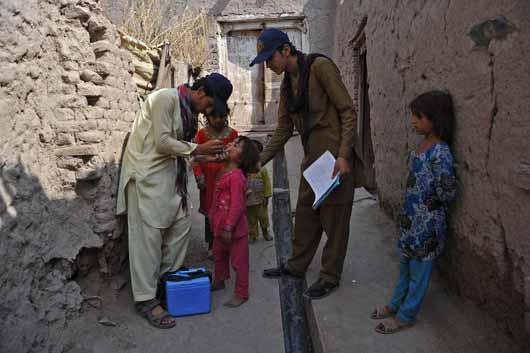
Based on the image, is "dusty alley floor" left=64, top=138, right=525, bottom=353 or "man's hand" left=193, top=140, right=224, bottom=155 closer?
"dusty alley floor" left=64, top=138, right=525, bottom=353

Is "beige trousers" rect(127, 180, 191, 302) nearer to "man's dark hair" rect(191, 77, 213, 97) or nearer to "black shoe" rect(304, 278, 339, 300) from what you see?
"man's dark hair" rect(191, 77, 213, 97)

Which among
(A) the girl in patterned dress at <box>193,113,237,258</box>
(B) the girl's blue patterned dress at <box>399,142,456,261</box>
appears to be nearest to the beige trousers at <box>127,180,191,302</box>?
(A) the girl in patterned dress at <box>193,113,237,258</box>

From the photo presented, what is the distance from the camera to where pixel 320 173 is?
8.63 ft

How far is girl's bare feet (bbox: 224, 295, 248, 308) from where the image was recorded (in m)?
3.05

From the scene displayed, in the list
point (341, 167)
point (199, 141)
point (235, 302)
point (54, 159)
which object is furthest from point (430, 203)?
point (54, 159)

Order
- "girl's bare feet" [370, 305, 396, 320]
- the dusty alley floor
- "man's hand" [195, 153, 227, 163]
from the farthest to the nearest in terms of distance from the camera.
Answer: "man's hand" [195, 153, 227, 163] < "girl's bare feet" [370, 305, 396, 320] < the dusty alley floor

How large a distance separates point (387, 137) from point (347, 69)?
3891 millimetres

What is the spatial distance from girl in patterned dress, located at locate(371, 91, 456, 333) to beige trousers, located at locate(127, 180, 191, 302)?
156 cm

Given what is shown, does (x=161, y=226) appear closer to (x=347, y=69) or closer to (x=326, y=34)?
(x=347, y=69)

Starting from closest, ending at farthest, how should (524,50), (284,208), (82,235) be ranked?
(524,50)
(82,235)
(284,208)

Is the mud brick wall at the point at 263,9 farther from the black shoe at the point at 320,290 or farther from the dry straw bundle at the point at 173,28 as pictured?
the black shoe at the point at 320,290

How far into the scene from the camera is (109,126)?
3.12 metres

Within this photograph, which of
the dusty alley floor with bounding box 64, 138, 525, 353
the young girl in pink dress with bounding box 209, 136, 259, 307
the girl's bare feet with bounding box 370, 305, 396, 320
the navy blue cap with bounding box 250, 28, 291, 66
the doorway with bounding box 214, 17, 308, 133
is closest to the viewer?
the dusty alley floor with bounding box 64, 138, 525, 353

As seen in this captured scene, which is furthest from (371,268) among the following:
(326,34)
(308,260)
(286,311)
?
(326,34)
